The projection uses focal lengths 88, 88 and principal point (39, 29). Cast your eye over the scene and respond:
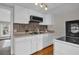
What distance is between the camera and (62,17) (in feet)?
11.9

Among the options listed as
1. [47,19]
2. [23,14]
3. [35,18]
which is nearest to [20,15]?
[23,14]

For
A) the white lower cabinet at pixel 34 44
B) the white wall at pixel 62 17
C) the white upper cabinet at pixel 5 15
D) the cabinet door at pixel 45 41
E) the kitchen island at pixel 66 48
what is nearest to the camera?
the kitchen island at pixel 66 48

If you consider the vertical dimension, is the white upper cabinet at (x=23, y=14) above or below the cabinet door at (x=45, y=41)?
above

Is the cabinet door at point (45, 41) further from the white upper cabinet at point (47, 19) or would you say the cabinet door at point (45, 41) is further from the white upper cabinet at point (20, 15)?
the white upper cabinet at point (20, 15)

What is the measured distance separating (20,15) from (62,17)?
1.90m

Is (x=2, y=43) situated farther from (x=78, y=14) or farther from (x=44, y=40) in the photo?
(x=78, y=14)

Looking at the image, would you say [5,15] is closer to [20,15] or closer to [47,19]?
[20,15]

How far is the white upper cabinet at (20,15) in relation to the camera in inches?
91.4

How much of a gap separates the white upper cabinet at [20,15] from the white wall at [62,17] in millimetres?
1436

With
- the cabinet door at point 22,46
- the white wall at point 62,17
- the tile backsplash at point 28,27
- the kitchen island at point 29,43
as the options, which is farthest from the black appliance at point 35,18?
the white wall at point 62,17

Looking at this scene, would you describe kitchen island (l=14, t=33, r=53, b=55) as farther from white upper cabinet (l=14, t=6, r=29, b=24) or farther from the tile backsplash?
white upper cabinet (l=14, t=6, r=29, b=24)

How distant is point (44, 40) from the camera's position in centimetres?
345

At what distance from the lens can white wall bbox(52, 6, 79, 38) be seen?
10.7 feet

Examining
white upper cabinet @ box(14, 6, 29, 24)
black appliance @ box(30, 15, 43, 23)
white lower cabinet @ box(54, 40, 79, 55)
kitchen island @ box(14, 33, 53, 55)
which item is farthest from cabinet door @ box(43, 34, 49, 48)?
white lower cabinet @ box(54, 40, 79, 55)
